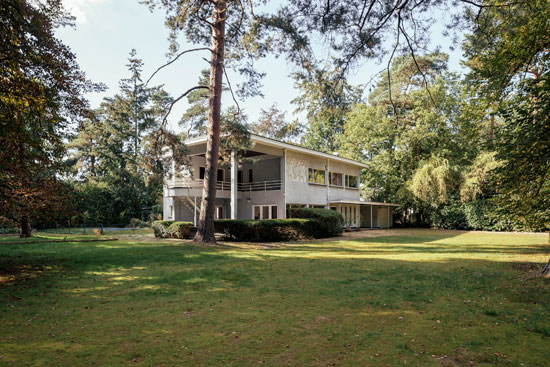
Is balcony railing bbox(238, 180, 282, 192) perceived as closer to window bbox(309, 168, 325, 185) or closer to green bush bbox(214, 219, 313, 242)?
window bbox(309, 168, 325, 185)

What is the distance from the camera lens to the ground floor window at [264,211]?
78.3ft

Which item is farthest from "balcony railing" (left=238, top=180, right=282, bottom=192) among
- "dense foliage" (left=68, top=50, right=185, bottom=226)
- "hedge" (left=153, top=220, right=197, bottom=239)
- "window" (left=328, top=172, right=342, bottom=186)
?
"dense foliage" (left=68, top=50, right=185, bottom=226)

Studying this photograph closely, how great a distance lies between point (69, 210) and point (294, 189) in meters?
16.1

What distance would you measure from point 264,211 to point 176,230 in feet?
22.9

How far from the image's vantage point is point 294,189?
77.4 feet

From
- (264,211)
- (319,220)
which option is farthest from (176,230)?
(319,220)

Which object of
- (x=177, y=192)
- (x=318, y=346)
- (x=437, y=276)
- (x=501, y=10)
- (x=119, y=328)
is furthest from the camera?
(x=177, y=192)

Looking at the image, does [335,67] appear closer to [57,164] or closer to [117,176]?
[57,164]

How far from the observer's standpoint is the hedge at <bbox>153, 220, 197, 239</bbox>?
1959 cm

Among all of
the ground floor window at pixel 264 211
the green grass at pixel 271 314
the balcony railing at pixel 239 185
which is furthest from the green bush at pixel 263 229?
the green grass at pixel 271 314

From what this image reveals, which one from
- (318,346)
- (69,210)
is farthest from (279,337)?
(69,210)

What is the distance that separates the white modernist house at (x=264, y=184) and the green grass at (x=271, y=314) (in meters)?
11.8

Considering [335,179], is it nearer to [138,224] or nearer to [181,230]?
[181,230]

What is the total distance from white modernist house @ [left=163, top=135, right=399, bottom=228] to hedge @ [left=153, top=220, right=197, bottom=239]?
1.79 m
